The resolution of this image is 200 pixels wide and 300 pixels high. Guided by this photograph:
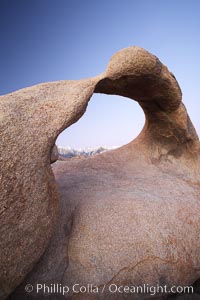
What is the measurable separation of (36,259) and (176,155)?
9.61 ft

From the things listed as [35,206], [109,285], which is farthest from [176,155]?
[35,206]

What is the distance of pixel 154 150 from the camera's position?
4.25 meters

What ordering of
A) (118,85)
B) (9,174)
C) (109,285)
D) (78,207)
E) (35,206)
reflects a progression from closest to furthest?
(9,174) < (35,206) < (109,285) < (78,207) < (118,85)

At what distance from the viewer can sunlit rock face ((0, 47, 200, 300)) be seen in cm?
195

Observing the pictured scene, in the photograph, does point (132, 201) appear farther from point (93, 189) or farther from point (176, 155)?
point (176, 155)

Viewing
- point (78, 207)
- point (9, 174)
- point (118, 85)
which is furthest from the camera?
point (118, 85)

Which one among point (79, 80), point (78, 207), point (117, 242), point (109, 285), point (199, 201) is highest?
point (79, 80)

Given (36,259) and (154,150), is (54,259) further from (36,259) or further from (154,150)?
(154,150)

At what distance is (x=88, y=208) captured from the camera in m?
2.74

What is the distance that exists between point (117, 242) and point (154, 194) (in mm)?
976

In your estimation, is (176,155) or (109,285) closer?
(109,285)

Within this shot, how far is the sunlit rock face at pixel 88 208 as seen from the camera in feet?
6.38

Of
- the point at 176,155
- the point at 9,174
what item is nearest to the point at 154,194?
the point at 176,155

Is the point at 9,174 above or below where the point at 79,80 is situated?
below
